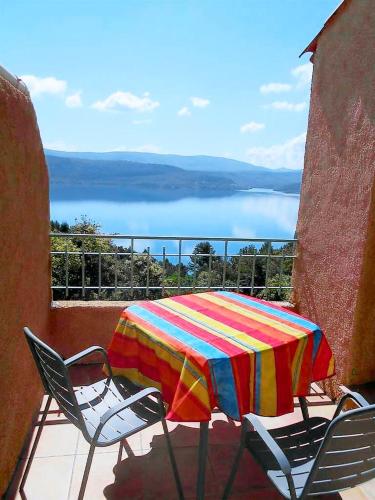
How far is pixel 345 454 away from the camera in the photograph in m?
1.42

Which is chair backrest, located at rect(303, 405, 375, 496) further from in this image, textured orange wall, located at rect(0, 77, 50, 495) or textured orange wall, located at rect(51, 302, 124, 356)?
textured orange wall, located at rect(51, 302, 124, 356)

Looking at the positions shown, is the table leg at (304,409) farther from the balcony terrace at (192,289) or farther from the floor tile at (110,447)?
the floor tile at (110,447)

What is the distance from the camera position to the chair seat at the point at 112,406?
1830 mm

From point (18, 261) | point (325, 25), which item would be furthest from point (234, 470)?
point (325, 25)

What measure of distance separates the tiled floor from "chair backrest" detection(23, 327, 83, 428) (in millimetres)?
627

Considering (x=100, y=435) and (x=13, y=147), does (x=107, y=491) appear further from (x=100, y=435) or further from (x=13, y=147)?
(x=13, y=147)

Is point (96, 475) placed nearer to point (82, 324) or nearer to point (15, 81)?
point (82, 324)

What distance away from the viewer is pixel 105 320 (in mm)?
3518

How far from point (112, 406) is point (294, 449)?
979mm

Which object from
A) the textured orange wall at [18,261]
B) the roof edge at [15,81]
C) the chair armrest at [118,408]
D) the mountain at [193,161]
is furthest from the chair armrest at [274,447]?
the mountain at [193,161]

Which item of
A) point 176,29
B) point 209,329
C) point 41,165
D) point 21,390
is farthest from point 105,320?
point 176,29

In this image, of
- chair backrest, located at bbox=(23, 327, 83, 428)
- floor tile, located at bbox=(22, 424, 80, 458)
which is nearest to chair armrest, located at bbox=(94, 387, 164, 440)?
chair backrest, located at bbox=(23, 327, 83, 428)

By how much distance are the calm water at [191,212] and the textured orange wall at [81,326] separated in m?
23.1

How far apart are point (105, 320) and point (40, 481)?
155 centimetres
